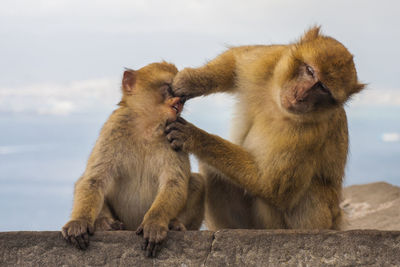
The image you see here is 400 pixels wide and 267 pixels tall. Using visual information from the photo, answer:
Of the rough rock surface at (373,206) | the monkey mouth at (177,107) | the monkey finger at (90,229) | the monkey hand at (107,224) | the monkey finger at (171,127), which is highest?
the monkey mouth at (177,107)

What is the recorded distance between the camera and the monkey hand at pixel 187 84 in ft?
16.0

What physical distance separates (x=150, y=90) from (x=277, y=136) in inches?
42.6

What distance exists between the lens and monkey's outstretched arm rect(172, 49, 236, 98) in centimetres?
491

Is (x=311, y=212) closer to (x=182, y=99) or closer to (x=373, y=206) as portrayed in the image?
(x=182, y=99)

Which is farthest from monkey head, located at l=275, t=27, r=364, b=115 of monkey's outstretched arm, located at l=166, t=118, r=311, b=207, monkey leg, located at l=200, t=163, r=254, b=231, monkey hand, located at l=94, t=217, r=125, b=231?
monkey hand, located at l=94, t=217, r=125, b=231

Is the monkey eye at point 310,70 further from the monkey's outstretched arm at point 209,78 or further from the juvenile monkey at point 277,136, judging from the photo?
the monkey's outstretched arm at point 209,78

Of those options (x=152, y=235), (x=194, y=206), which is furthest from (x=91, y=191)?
(x=194, y=206)

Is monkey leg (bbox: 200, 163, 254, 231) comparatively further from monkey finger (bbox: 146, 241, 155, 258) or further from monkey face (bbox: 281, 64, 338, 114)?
monkey finger (bbox: 146, 241, 155, 258)

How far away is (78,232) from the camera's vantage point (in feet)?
13.7

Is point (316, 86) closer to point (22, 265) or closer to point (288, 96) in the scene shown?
point (288, 96)

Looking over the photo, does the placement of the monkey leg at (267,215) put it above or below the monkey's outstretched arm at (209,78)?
below

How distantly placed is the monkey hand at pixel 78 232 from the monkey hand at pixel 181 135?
0.93 meters

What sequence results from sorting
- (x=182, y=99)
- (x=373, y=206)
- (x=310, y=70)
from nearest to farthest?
(x=310, y=70) < (x=182, y=99) < (x=373, y=206)

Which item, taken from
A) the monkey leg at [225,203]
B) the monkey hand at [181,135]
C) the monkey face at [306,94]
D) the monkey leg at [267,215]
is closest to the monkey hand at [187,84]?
the monkey hand at [181,135]
